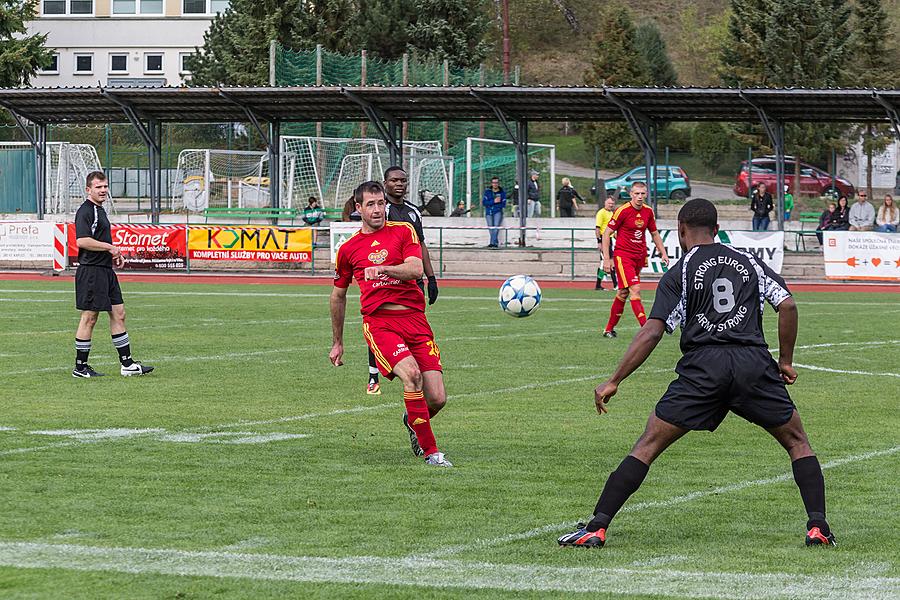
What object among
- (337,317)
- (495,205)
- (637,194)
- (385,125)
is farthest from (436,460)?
(385,125)

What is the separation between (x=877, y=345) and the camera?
1697cm

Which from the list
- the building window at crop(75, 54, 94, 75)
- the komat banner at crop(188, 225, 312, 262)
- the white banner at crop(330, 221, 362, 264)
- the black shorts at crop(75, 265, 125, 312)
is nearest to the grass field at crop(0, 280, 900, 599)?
the black shorts at crop(75, 265, 125, 312)

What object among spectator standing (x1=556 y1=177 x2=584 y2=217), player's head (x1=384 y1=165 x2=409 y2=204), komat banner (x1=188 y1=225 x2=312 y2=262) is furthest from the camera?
spectator standing (x1=556 y1=177 x2=584 y2=217)

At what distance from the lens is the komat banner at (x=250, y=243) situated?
109 feet

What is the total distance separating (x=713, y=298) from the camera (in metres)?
6.41

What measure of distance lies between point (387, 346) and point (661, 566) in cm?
324

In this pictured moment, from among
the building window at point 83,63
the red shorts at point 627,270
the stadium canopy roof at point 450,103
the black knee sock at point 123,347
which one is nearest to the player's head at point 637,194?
the red shorts at point 627,270

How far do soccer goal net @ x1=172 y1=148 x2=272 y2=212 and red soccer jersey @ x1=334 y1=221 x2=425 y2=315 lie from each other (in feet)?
116

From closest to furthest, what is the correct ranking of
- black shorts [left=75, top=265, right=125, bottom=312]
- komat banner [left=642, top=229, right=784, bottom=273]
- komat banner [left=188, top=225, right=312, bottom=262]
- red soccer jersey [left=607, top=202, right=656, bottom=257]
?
black shorts [left=75, top=265, right=125, bottom=312] → red soccer jersey [left=607, top=202, right=656, bottom=257] → komat banner [left=642, top=229, right=784, bottom=273] → komat banner [left=188, top=225, right=312, bottom=262]

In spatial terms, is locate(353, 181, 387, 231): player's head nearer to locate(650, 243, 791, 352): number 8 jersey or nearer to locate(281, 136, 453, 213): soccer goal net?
locate(650, 243, 791, 352): number 8 jersey

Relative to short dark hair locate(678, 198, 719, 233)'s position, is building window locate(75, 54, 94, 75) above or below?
above

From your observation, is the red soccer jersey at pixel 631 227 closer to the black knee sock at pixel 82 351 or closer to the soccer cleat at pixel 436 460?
the black knee sock at pixel 82 351

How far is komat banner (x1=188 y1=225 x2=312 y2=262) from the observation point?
33125 millimetres

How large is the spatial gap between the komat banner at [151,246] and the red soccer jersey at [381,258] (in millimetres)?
25117
